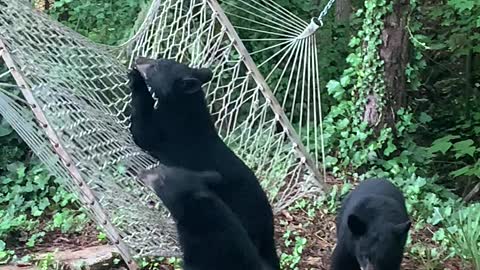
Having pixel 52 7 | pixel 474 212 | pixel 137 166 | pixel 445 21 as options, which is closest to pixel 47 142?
pixel 137 166

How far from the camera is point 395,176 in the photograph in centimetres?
527

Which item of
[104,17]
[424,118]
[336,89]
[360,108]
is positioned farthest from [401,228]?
[104,17]

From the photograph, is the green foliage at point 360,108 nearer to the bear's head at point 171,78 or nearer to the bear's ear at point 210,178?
the bear's head at point 171,78

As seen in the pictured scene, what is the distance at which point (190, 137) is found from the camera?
4082 millimetres

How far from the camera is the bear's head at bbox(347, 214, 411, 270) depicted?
3424 millimetres

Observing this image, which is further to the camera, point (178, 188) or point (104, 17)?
point (104, 17)

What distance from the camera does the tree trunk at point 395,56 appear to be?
5.45m

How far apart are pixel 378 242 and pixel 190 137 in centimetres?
108

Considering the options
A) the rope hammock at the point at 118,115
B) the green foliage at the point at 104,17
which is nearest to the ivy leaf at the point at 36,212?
the rope hammock at the point at 118,115

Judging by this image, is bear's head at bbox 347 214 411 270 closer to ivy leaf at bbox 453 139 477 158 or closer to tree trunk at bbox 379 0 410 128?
tree trunk at bbox 379 0 410 128

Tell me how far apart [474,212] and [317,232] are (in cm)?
84

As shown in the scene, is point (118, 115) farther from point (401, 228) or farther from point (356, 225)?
point (401, 228)

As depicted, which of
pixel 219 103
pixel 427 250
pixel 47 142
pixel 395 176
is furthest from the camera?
pixel 219 103

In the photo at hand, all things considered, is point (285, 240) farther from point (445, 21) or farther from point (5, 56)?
point (445, 21)
